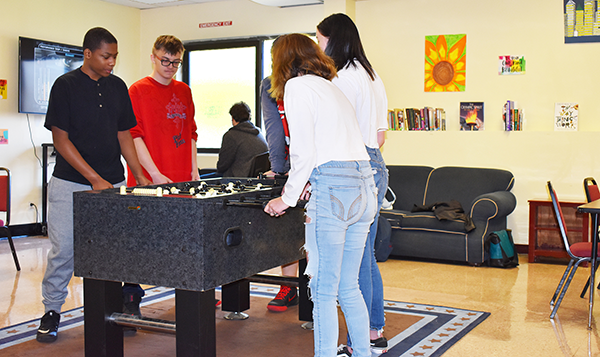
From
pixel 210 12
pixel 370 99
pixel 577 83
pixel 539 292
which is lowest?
pixel 539 292

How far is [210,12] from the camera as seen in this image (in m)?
7.69

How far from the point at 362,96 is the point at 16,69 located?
17.3ft

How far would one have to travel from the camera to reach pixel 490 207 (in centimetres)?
521

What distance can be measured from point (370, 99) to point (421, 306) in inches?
68.0

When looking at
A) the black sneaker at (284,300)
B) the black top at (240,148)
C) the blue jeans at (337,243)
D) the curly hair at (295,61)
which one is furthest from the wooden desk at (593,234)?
the black top at (240,148)

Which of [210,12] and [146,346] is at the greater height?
[210,12]

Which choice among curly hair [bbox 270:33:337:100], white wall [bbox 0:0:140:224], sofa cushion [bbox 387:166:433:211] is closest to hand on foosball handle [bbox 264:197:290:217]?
curly hair [bbox 270:33:337:100]

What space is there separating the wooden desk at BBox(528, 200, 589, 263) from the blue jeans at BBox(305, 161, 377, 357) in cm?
361

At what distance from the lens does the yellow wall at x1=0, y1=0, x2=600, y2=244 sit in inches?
225

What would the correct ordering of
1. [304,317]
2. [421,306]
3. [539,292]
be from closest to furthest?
[304,317], [421,306], [539,292]

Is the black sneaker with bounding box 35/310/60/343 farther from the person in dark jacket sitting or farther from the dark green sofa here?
the dark green sofa

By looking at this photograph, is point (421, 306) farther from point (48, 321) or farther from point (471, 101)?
point (471, 101)

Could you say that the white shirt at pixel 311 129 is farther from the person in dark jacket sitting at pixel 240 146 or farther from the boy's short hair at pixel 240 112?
the boy's short hair at pixel 240 112

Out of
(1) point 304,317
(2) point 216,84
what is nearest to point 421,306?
(1) point 304,317
